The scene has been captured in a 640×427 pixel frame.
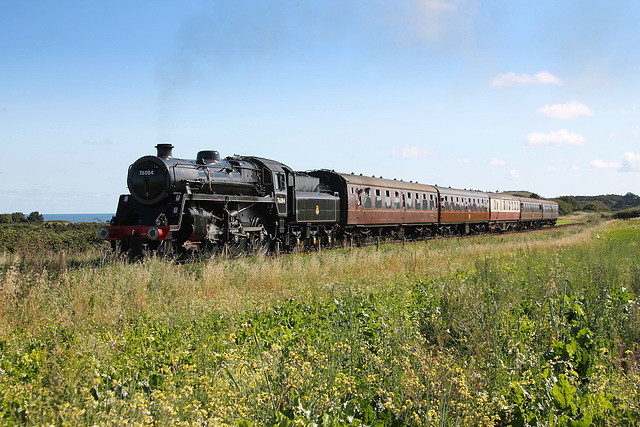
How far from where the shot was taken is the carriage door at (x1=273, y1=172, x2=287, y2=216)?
1742 centimetres

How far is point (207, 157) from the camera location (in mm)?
15727

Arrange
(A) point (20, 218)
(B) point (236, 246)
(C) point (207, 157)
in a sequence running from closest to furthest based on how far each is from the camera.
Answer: (B) point (236, 246), (C) point (207, 157), (A) point (20, 218)

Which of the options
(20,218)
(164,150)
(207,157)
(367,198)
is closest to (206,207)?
(207,157)

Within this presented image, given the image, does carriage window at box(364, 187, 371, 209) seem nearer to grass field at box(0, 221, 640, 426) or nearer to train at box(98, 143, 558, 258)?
train at box(98, 143, 558, 258)

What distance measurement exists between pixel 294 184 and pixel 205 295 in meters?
10.7

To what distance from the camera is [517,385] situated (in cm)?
428

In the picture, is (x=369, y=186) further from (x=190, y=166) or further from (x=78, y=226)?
(x=78, y=226)

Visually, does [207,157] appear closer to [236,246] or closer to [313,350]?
[236,246]

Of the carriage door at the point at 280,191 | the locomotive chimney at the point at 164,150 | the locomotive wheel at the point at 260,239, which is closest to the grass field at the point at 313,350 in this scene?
the locomotive chimney at the point at 164,150

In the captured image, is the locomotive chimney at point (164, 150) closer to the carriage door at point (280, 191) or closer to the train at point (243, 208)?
the train at point (243, 208)

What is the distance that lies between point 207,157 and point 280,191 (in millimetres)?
3316

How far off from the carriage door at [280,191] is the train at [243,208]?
0.13 ft

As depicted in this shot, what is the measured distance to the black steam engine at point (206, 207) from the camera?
13.4 metres

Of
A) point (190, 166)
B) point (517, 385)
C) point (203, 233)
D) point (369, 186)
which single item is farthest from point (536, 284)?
point (369, 186)
